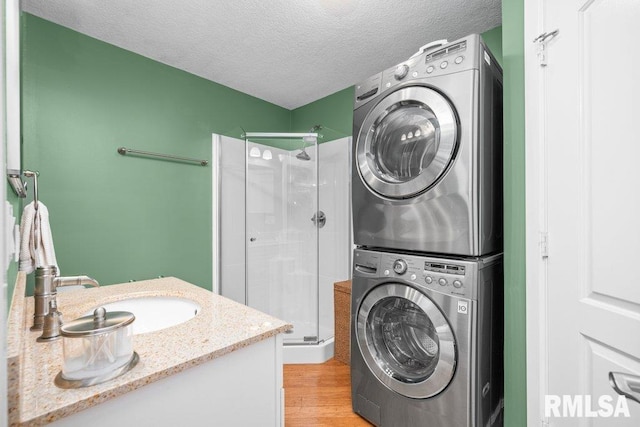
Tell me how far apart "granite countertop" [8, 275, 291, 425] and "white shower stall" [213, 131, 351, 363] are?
4.89 ft

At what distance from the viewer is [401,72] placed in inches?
59.7

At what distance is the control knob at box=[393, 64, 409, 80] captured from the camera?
1.50 meters

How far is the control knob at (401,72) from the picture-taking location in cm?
150

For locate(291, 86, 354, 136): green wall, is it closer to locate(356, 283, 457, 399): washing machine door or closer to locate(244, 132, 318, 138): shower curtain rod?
locate(244, 132, 318, 138): shower curtain rod

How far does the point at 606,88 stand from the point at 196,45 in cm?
234

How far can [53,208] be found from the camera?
1.90 m

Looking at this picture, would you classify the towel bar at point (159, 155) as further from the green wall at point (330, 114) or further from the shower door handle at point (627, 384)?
the shower door handle at point (627, 384)

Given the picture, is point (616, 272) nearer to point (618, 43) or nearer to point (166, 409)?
point (618, 43)

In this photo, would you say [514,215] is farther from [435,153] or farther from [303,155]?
[303,155]

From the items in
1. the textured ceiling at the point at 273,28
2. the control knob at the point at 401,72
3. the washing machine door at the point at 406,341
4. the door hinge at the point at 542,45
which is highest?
the textured ceiling at the point at 273,28

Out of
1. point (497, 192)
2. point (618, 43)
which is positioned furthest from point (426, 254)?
point (618, 43)

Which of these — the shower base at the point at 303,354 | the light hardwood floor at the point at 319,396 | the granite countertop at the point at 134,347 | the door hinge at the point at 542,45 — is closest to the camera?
the granite countertop at the point at 134,347

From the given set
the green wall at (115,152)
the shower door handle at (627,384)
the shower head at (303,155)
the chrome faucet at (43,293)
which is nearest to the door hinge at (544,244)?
the shower door handle at (627,384)

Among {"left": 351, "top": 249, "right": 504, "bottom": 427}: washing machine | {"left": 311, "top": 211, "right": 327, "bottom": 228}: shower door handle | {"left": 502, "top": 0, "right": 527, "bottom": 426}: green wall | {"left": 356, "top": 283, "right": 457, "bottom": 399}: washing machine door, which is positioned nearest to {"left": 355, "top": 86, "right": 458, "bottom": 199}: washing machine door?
{"left": 502, "top": 0, "right": 527, "bottom": 426}: green wall
